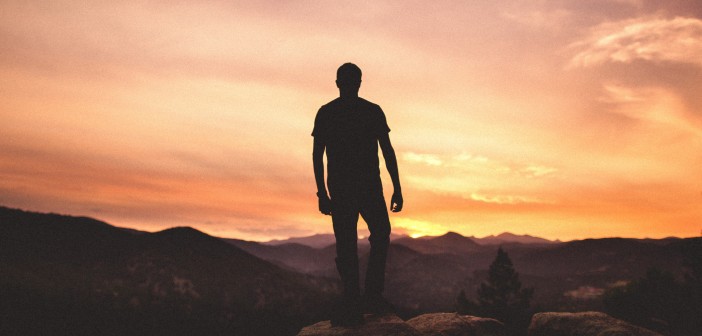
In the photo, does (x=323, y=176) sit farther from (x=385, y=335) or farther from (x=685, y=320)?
(x=685, y=320)

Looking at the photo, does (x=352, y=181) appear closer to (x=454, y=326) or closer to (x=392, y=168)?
(x=392, y=168)

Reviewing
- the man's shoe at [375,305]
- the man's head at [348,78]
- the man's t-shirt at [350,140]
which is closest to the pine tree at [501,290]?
the man's shoe at [375,305]

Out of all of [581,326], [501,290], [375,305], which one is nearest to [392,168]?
[375,305]

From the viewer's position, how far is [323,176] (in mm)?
7305

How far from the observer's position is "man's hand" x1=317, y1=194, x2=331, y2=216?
7172 millimetres

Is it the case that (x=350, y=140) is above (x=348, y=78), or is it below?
below

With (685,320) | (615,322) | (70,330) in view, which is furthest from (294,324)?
(615,322)

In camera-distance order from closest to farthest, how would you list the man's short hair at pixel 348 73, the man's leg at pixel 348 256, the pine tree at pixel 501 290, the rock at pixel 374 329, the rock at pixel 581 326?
the rock at pixel 374 329, the man's leg at pixel 348 256, the man's short hair at pixel 348 73, the rock at pixel 581 326, the pine tree at pixel 501 290

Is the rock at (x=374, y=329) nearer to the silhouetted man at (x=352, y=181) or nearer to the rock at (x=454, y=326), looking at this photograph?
the silhouetted man at (x=352, y=181)

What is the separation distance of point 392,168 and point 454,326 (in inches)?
167

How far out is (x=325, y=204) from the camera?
7.18 meters

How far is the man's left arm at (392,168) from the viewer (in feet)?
24.6

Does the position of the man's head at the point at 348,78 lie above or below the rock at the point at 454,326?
above

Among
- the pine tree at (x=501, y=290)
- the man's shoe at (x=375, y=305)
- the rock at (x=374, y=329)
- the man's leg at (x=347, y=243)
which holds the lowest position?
the pine tree at (x=501, y=290)
